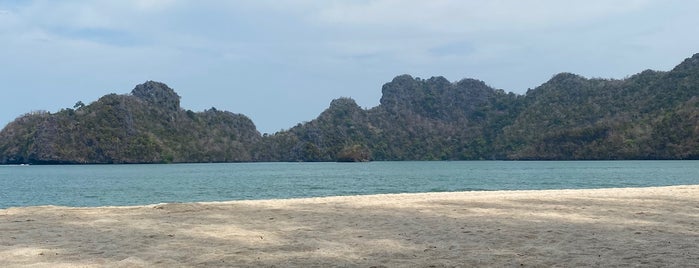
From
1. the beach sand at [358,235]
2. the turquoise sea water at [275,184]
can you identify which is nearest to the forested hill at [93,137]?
the turquoise sea water at [275,184]

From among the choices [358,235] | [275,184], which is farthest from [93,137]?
[358,235]

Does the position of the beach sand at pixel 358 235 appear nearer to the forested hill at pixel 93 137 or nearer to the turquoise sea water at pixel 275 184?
the turquoise sea water at pixel 275 184

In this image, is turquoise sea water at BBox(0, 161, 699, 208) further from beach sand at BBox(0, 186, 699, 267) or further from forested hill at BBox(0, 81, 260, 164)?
forested hill at BBox(0, 81, 260, 164)

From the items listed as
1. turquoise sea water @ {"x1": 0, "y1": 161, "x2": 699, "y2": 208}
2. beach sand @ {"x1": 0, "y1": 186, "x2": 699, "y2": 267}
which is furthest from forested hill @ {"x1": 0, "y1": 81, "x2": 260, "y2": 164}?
beach sand @ {"x1": 0, "y1": 186, "x2": 699, "y2": 267}

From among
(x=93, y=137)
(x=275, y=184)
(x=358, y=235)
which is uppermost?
(x=93, y=137)

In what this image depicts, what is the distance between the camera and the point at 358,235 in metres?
11.2

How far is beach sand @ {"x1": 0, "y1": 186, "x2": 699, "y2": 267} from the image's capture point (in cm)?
873

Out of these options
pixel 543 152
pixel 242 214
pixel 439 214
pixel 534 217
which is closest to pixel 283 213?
pixel 242 214

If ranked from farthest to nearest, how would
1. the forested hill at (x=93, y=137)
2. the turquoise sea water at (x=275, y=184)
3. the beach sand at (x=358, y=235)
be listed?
the forested hill at (x=93, y=137), the turquoise sea water at (x=275, y=184), the beach sand at (x=358, y=235)

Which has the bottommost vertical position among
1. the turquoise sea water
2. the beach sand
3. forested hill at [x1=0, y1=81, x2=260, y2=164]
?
the turquoise sea water

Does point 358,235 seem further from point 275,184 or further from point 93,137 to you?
point 93,137

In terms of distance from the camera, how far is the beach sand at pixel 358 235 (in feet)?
28.7

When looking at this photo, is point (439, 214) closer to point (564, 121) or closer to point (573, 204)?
point (573, 204)

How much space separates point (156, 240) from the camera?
10.7m
